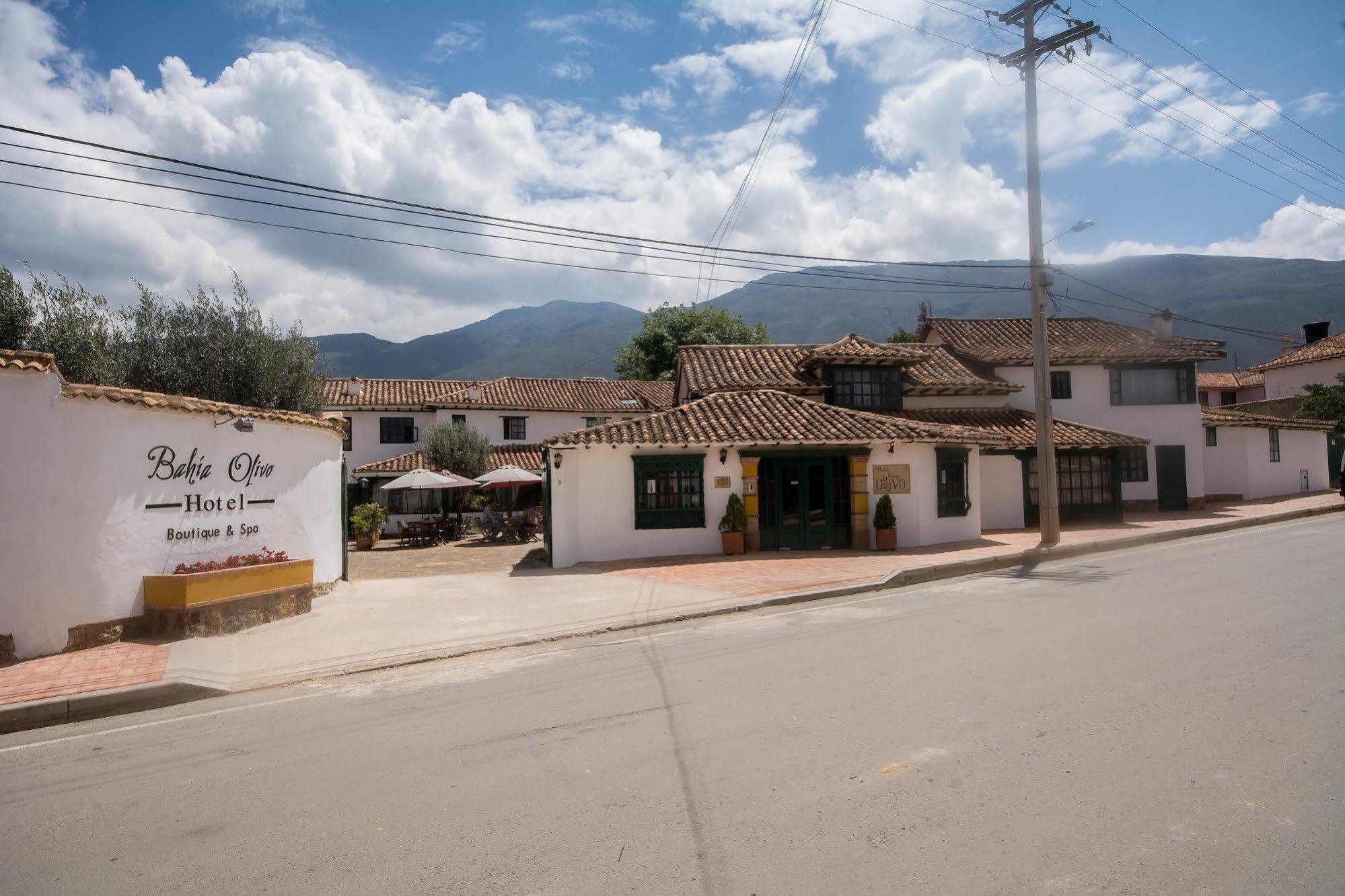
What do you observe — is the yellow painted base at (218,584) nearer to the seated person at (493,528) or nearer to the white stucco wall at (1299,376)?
the seated person at (493,528)

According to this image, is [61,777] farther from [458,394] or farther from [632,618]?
[458,394]

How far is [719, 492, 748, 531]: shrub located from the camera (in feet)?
58.1

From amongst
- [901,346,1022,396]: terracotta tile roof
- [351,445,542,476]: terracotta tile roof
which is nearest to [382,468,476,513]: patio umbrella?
[351,445,542,476]: terracotta tile roof

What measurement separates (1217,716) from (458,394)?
1530 inches

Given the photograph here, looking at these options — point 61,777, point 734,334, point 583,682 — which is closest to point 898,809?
point 583,682

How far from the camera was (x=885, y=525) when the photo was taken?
712 inches

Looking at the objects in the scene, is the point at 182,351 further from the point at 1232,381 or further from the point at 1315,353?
the point at 1232,381

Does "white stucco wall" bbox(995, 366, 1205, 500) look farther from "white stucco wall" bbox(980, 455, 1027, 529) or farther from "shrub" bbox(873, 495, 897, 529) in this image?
"shrub" bbox(873, 495, 897, 529)

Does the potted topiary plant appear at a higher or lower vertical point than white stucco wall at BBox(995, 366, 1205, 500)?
lower

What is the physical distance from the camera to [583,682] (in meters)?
7.29

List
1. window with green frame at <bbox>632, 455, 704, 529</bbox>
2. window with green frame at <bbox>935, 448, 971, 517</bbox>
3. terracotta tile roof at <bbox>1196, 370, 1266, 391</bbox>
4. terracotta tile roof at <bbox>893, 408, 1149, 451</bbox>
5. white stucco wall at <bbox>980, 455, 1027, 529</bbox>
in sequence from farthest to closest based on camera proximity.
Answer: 1. terracotta tile roof at <bbox>1196, 370, 1266, 391</bbox>
2. white stucco wall at <bbox>980, 455, 1027, 529</bbox>
3. terracotta tile roof at <bbox>893, 408, 1149, 451</bbox>
4. window with green frame at <bbox>935, 448, 971, 517</bbox>
5. window with green frame at <bbox>632, 455, 704, 529</bbox>

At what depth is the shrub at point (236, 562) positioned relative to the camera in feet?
33.4

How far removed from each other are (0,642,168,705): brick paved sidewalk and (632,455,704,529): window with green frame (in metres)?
10.3

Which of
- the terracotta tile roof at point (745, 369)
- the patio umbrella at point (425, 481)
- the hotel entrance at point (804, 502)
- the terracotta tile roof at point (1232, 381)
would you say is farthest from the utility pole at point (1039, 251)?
the terracotta tile roof at point (1232, 381)
